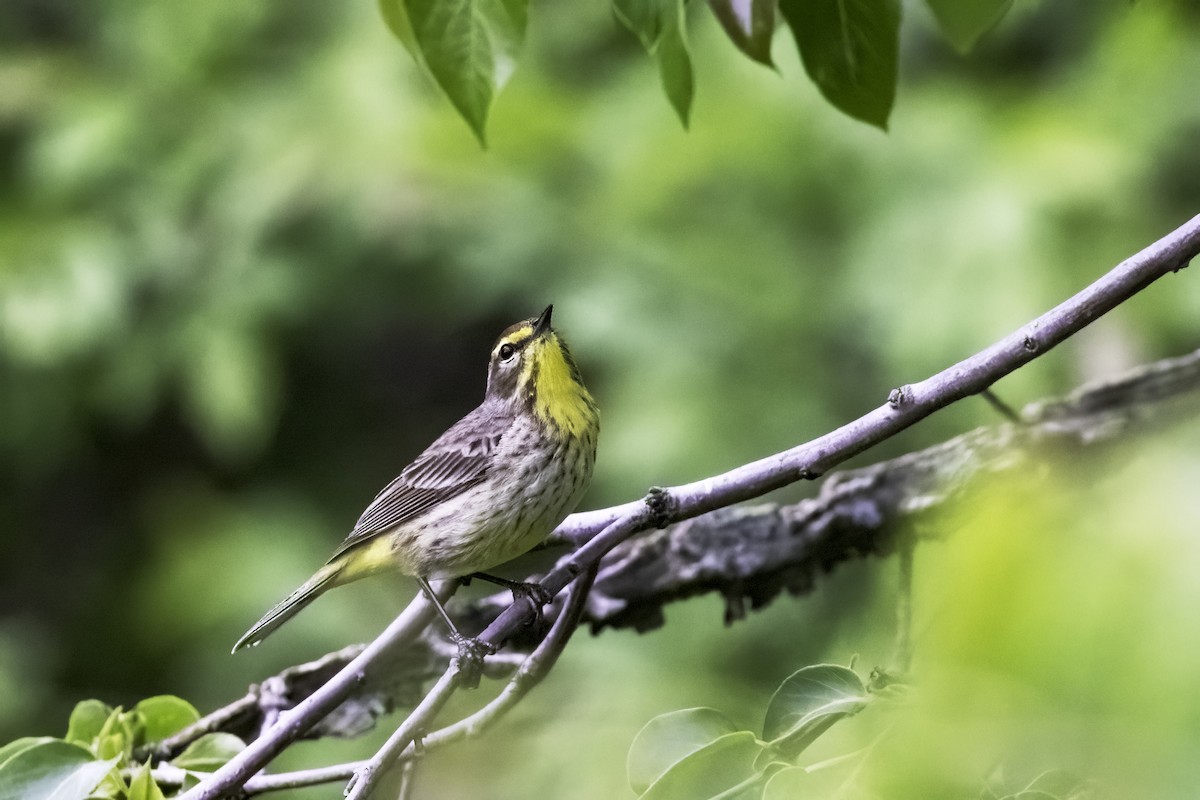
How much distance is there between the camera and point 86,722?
1.70 metres

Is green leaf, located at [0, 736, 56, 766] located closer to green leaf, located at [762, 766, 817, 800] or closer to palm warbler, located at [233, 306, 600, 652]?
palm warbler, located at [233, 306, 600, 652]

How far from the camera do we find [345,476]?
3904 mm

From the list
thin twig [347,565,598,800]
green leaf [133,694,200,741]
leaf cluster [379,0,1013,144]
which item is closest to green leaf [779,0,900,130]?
leaf cluster [379,0,1013,144]

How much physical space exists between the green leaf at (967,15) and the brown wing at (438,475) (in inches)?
47.5

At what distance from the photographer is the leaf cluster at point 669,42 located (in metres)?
1.05

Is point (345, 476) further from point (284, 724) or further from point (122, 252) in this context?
point (284, 724)

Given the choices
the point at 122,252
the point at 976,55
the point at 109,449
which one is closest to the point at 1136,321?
the point at 976,55

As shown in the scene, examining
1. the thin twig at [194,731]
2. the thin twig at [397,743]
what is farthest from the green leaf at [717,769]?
the thin twig at [194,731]

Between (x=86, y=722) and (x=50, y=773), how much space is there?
30 centimetres

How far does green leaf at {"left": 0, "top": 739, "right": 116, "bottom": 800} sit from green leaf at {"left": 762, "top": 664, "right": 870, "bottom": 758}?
82cm

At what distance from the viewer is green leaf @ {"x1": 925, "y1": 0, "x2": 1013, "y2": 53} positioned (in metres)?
0.97

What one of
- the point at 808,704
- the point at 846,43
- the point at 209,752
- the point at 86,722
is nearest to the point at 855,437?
the point at 808,704

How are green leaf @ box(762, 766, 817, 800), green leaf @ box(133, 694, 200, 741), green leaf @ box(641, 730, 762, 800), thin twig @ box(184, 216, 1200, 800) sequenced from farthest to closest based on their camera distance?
green leaf @ box(133, 694, 200, 741) < thin twig @ box(184, 216, 1200, 800) < green leaf @ box(641, 730, 762, 800) < green leaf @ box(762, 766, 817, 800)

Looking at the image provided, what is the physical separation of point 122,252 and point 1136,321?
2758mm
